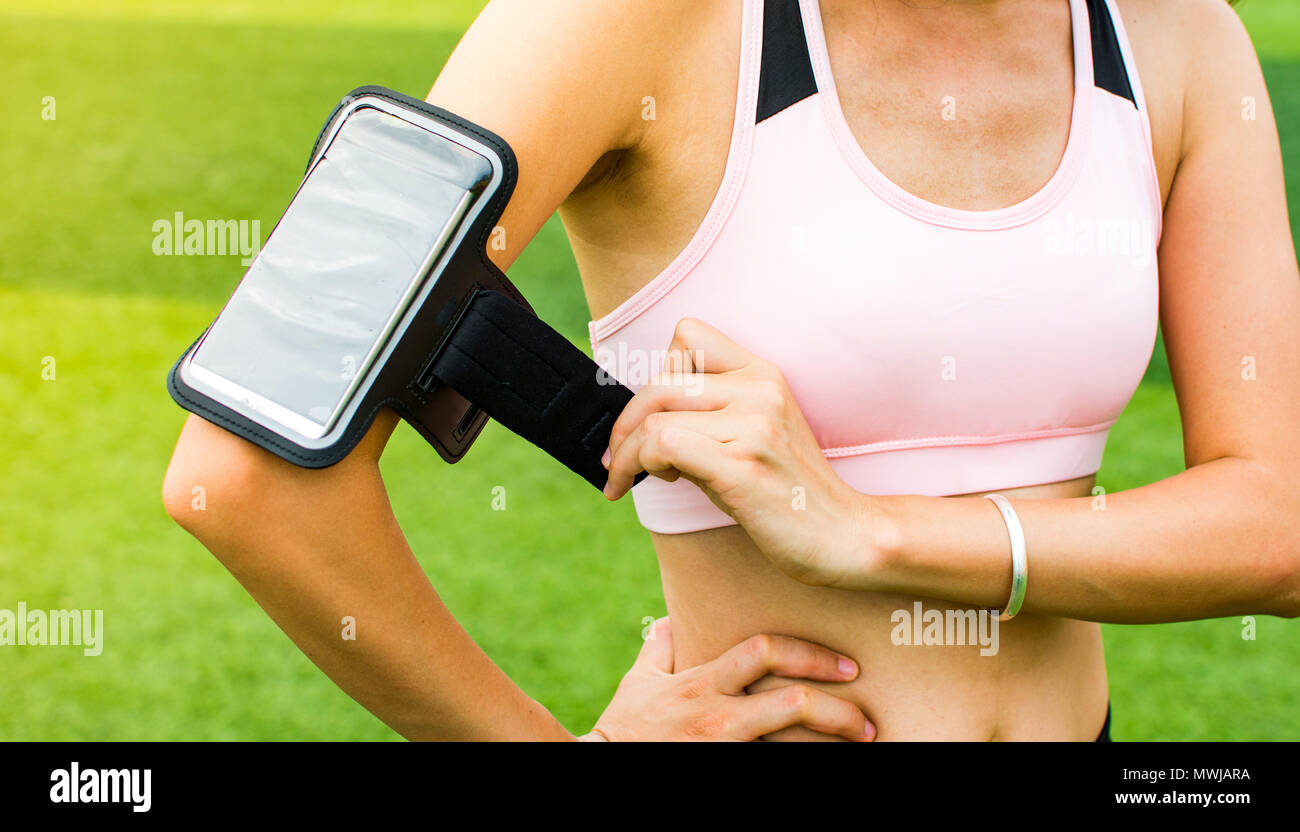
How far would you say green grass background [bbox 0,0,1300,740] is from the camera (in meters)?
2.68

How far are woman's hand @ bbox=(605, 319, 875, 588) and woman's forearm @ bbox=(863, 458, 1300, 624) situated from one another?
1.3 inches

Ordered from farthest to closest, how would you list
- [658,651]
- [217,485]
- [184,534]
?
[184,534] → [658,651] → [217,485]

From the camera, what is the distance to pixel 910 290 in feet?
3.00

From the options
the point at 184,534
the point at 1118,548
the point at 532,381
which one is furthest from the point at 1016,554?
the point at 184,534

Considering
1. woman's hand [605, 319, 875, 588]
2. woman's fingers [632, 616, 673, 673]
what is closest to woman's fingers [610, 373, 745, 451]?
woman's hand [605, 319, 875, 588]

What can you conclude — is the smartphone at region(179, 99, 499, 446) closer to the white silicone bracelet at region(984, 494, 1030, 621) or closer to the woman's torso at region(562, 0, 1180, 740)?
the woman's torso at region(562, 0, 1180, 740)

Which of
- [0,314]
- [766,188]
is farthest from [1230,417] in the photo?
[0,314]

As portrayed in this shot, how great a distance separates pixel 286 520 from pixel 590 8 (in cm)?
42

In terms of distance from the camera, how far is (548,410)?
0.88 meters

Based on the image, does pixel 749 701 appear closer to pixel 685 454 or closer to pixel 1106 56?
pixel 685 454

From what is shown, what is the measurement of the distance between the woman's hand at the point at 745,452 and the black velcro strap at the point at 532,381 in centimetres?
2

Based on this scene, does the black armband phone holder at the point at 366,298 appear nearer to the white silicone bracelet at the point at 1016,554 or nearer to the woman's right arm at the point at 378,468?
the woman's right arm at the point at 378,468

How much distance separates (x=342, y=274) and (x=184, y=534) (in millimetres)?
2655
